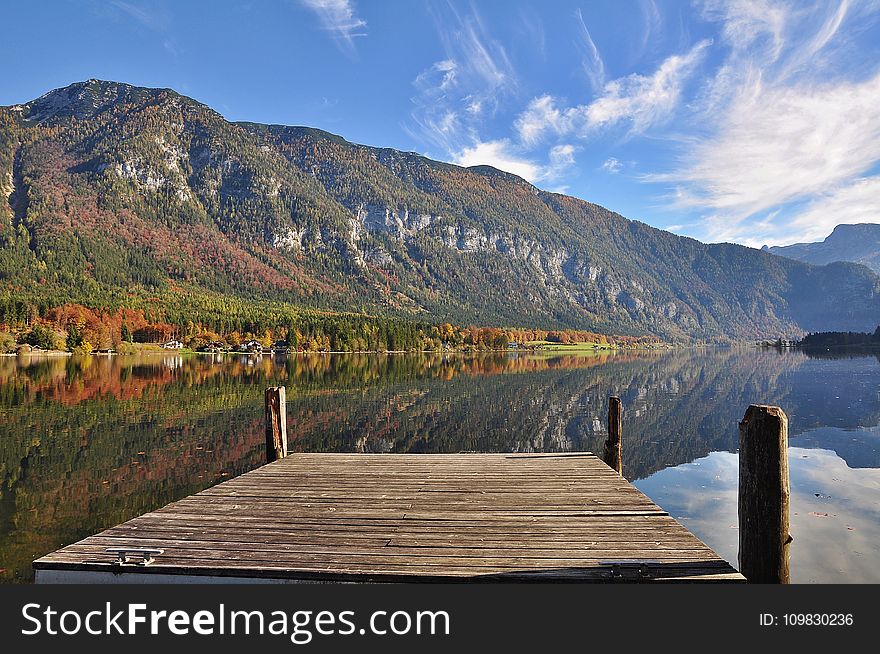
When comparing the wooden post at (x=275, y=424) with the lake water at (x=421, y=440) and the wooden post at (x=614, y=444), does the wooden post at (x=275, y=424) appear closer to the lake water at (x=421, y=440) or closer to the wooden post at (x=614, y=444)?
the lake water at (x=421, y=440)

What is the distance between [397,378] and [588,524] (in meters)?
54.5

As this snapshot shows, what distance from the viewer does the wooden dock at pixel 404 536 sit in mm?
6277

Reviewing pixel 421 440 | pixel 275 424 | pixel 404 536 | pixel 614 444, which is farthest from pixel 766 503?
pixel 421 440

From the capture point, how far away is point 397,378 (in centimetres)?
6206

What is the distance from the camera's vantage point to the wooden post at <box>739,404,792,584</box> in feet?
20.9

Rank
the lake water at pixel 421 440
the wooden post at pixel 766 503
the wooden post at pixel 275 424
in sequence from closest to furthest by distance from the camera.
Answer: the wooden post at pixel 766 503, the lake water at pixel 421 440, the wooden post at pixel 275 424

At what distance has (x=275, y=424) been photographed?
14719 millimetres

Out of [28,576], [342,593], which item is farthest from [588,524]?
[28,576]

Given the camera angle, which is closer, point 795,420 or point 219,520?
point 219,520

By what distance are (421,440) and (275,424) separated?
11846mm

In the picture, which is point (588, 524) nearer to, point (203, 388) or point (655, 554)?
point (655, 554)

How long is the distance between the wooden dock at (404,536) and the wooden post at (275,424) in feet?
10.5

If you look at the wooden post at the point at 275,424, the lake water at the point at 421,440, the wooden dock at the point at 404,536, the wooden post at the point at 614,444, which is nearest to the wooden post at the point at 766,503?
the wooden dock at the point at 404,536

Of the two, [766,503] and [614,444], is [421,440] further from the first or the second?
[766,503]
